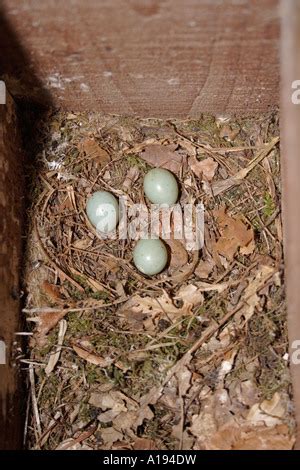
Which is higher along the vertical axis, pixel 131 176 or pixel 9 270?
pixel 131 176

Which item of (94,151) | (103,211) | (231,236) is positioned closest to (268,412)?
(231,236)

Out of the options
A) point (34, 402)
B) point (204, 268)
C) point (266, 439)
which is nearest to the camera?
point (266, 439)

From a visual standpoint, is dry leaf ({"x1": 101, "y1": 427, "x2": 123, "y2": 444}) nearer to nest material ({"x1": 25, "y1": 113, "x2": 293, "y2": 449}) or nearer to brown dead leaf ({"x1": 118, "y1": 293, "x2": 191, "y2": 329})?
nest material ({"x1": 25, "y1": 113, "x2": 293, "y2": 449})

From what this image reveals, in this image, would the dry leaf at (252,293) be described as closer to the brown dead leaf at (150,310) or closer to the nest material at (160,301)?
the nest material at (160,301)

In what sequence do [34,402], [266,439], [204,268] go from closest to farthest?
[266,439]
[34,402]
[204,268]

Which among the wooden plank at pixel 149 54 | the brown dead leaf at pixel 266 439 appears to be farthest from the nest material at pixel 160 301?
the wooden plank at pixel 149 54

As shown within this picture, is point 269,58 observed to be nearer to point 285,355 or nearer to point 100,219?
point 100,219

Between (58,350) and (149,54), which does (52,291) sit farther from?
(149,54)
